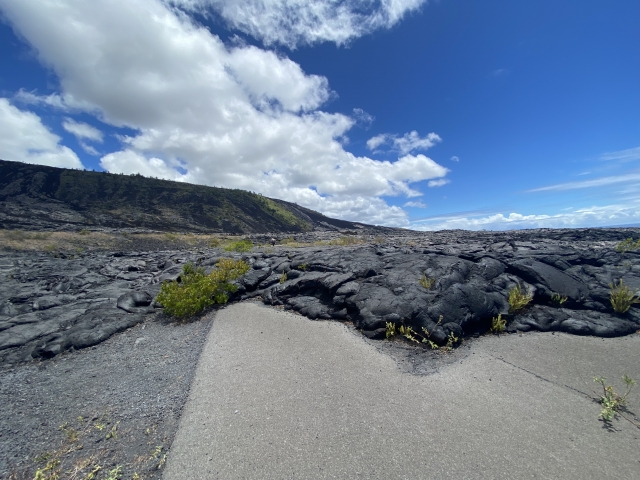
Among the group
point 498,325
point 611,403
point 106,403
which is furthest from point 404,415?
point 106,403

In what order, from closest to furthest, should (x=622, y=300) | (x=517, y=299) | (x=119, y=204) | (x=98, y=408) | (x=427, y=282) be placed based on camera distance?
(x=98, y=408) → (x=622, y=300) → (x=517, y=299) → (x=427, y=282) → (x=119, y=204)

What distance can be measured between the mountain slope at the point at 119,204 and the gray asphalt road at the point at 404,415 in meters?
41.4

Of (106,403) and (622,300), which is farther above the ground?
(622,300)

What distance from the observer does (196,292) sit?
8.24 metres

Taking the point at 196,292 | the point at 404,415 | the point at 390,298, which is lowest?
the point at 404,415

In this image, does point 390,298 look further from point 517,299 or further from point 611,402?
point 611,402

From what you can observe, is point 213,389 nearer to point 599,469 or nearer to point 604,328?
point 599,469

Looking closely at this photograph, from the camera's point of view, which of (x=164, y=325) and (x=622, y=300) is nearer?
(x=622, y=300)

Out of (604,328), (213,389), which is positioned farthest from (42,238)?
(604,328)

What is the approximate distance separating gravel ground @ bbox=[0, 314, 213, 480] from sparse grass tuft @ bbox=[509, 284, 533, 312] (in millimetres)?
7331

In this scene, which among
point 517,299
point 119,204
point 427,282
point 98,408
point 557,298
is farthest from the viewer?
point 119,204

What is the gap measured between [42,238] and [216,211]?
3836 cm

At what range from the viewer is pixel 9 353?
20.1ft

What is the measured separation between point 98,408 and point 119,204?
62189mm
